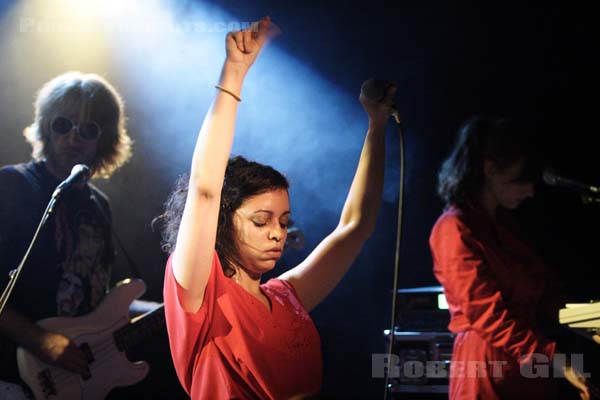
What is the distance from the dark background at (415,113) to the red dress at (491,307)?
4.56 feet

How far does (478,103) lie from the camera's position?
166 inches

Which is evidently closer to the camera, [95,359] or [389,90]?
[389,90]

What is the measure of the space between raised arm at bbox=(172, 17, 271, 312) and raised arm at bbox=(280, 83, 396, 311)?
604mm

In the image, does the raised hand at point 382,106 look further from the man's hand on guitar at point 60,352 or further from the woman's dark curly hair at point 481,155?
the man's hand on guitar at point 60,352

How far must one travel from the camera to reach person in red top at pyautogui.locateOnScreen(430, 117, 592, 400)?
102 inches

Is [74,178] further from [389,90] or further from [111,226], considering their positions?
[389,90]

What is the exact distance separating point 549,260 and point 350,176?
137cm

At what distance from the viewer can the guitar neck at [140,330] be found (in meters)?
3.64

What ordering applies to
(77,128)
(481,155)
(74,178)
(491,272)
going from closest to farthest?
(491,272)
(74,178)
(481,155)
(77,128)

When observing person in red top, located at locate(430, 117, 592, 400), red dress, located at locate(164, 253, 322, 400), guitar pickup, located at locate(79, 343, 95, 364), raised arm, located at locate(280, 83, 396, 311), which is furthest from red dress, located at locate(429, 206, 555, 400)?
guitar pickup, located at locate(79, 343, 95, 364)

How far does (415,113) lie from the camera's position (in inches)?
168

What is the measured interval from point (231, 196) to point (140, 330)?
1892mm

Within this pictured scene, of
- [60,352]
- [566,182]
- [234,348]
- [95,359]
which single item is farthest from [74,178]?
[566,182]

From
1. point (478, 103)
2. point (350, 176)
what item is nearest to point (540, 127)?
point (478, 103)
